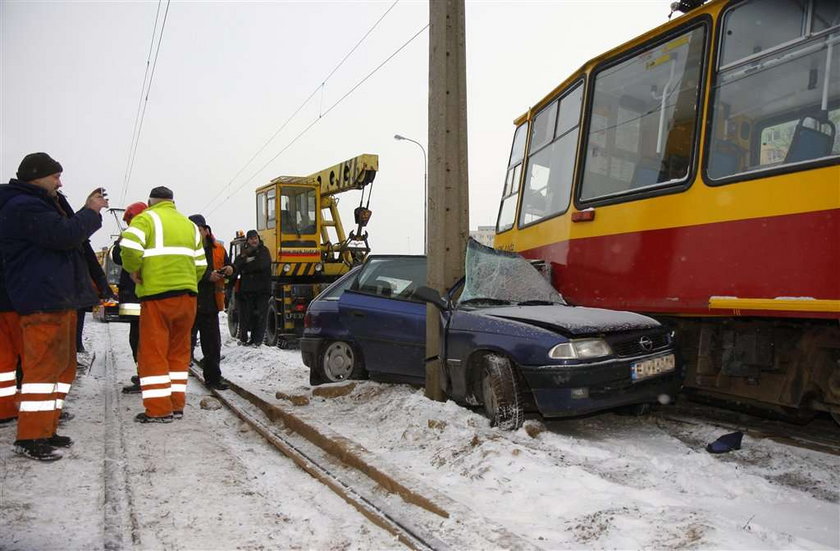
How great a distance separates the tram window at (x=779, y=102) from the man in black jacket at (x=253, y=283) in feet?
25.0

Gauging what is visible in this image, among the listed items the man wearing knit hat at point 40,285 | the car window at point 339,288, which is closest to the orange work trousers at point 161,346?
the man wearing knit hat at point 40,285

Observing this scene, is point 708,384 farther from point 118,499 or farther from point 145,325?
point 145,325

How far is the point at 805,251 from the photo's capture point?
3.71 meters

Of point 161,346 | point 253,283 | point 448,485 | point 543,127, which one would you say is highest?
point 543,127

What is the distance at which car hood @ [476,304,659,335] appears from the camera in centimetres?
426

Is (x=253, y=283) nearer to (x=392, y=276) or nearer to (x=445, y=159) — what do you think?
(x=392, y=276)

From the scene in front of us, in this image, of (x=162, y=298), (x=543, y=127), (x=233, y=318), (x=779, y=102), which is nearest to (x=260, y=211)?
(x=233, y=318)

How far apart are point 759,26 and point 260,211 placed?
36.6 feet

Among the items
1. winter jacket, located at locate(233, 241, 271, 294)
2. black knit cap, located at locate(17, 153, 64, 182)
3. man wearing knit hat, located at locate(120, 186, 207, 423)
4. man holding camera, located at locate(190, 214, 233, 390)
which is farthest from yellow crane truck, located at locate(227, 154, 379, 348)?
black knit cap, located at locate(17, 153, 64, 182)

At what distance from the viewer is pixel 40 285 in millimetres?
3906

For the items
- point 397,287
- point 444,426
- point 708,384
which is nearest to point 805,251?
point 708,384

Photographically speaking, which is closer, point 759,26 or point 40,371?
point 40,371

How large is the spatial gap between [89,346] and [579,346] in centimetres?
1042

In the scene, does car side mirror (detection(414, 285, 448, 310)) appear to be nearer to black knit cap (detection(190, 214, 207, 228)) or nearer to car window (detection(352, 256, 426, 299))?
car window (detection(352, 256, 426, 299))
